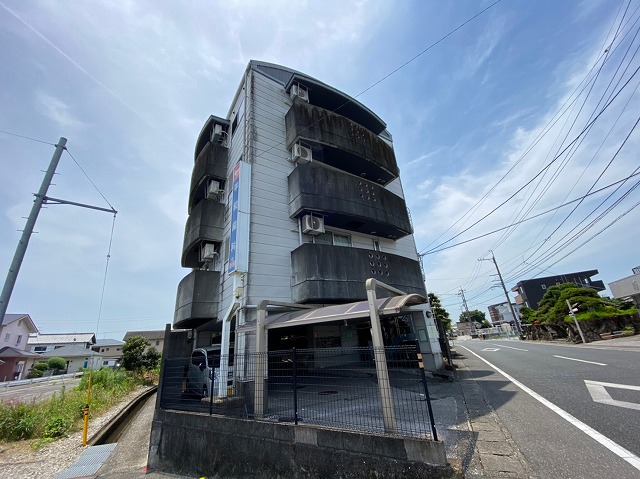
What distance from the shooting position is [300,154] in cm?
1150

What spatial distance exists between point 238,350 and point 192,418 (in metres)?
2.62

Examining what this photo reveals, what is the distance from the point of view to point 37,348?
42375 millimetres

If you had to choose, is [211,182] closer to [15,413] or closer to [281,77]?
[281,77]

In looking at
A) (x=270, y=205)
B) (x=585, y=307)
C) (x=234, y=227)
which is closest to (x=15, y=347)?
(x=234, y=227)

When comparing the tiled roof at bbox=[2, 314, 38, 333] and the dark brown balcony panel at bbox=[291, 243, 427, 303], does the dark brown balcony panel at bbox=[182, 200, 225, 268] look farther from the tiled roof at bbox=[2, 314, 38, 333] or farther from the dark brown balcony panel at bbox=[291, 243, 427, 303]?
the tiled roof at bbox=[2, 314, 38, 333]

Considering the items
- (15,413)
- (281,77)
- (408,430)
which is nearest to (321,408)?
(408,430)

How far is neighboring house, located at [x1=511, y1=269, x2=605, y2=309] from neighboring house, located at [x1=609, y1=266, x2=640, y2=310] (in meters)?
14.3

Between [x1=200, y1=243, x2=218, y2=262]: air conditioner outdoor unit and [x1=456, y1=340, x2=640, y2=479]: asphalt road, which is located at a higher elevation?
[x1=200, y1=243, x2=218, y2=262]: air conditioner outdoor unit

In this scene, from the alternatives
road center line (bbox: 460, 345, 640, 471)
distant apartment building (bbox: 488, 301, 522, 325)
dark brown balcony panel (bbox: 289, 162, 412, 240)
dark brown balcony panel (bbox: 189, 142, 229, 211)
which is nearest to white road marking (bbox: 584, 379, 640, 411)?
road center line (bbox: 460, 345, 640, 471)

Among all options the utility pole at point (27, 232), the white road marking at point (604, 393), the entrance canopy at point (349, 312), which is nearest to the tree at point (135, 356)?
the utility pole at point (27, 232)

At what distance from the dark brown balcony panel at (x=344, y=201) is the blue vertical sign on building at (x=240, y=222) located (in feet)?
6.32

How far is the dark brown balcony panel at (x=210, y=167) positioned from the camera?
497 inches

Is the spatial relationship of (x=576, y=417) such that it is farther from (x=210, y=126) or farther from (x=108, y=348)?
(x=108, y=348)

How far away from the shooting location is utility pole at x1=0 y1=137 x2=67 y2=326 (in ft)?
18.6
